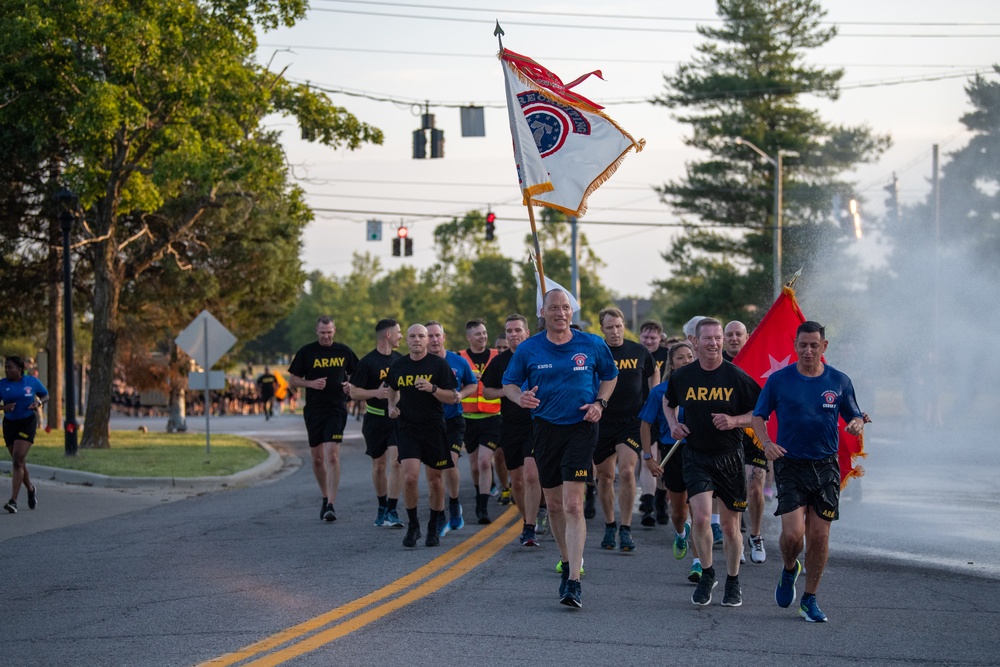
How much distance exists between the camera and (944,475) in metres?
18.7

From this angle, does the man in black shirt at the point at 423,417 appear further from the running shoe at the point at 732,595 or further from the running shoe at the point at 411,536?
the running shoe at the point at 732,595

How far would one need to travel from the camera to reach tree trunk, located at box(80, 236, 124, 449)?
82.4 ft

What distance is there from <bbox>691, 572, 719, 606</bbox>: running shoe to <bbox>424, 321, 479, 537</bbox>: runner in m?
3.39

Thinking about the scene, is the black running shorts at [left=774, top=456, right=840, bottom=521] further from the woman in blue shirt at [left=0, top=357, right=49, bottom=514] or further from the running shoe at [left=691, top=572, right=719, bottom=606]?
the woman in blue shirt at [left=0, top=357, right=49, bottom=514]

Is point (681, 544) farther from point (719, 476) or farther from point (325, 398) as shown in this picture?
point (325, 398)

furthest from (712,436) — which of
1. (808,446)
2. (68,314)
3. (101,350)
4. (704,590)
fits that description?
(101,350)

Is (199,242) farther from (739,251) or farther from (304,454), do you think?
(739,251)

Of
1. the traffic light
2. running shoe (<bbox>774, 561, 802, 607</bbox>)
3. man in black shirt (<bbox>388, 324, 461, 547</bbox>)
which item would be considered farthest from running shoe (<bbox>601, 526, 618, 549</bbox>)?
the traffic light

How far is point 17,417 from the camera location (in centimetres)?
1420

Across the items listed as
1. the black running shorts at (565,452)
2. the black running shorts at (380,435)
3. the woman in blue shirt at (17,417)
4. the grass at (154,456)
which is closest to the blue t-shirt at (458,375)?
the black running shorts at (380,435)

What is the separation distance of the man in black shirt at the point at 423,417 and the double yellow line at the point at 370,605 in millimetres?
546

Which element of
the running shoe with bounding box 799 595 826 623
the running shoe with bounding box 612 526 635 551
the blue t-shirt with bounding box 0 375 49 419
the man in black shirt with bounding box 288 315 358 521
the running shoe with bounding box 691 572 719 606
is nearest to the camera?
the running shoe with bounding box 799 595 826 623

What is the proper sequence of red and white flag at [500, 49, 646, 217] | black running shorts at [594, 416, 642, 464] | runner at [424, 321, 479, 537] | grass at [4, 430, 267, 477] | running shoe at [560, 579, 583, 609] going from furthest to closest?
grass at [4, 430, 267, 477], red and white flag at [500, 49, 646, 217], runner at [424, 321, 479, 537], black running shorts at [594, 416, 642, 464], running shoe at [560, 579, 583, 609]

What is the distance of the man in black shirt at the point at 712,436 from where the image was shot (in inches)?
331
